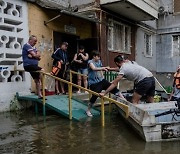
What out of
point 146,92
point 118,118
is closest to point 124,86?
point 118,118

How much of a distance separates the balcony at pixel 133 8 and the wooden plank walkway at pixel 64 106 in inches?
229

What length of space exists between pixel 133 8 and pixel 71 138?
961 cm

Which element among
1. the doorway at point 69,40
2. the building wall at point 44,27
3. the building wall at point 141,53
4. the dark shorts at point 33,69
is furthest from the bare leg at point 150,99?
the building wall at point 141,53

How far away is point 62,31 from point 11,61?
317cm

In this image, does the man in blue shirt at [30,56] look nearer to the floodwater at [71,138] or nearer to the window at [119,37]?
the floodwater at [71,138]

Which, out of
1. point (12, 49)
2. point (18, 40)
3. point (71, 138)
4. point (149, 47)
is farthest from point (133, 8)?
point (71, 138)

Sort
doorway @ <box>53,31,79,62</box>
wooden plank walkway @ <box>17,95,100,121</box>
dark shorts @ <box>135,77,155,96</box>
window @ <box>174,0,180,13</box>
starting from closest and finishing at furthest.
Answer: dark shorts @ <box>135,77,155,96</box> → wooden plank walkway @ <box>17,95,100,121</box> → doorway @ <box>53,31,79,62</box> → window @ <box>174,0,180,13</box>

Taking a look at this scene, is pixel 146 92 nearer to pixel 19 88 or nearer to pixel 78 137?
pixel 78 137

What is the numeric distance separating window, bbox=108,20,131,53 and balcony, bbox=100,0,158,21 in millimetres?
624

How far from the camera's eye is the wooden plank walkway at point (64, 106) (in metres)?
7.90

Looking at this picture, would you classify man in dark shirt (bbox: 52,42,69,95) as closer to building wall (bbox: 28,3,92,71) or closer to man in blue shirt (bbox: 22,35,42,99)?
building wall (bbox: 28,3,92,71)

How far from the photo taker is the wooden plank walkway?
7.90 metres

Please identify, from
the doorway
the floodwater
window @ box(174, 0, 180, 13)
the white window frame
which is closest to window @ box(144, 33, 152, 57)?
the white window frame

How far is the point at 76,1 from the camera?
13.2 metres
